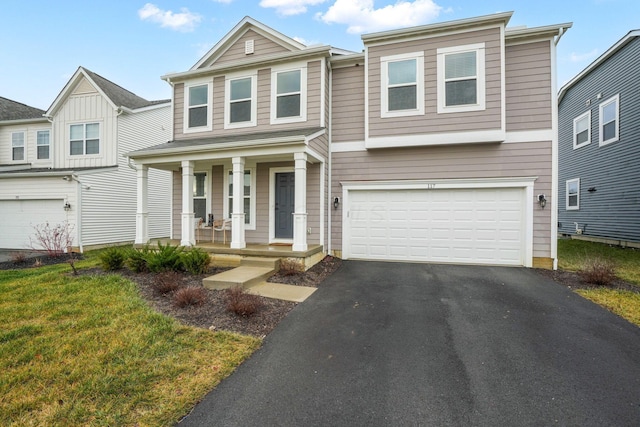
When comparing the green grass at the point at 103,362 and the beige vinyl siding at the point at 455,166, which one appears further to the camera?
the beige vinyl siding at the point at 455,166

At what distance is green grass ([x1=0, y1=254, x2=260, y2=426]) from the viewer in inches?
89.7

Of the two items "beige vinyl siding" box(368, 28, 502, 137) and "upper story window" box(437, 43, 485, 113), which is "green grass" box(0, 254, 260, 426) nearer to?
"beige vinyl siding" box(368, 28, 502, 137)

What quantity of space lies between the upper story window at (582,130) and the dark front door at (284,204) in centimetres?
1367

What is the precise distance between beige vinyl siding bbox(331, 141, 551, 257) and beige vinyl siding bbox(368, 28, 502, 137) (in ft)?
1.86

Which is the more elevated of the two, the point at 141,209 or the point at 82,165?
the point at 82,165

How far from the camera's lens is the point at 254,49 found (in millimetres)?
9148

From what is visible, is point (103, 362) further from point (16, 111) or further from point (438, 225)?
point (16, 111)

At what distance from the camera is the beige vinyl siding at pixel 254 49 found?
8.98m

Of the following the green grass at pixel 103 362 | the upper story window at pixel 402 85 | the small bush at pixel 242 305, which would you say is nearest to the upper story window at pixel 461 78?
the upper story window at pixel 402 85

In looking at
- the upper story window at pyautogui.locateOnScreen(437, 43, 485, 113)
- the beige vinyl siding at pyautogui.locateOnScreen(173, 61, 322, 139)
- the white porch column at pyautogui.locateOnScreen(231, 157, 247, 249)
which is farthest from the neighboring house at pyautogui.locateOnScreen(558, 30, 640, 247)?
the white porch column at pyautogui.locateOnScreen(231, 157, 247, 249)

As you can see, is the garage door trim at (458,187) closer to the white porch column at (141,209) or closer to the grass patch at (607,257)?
the grass patch at (607,257)

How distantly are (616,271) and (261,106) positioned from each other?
10.5 m

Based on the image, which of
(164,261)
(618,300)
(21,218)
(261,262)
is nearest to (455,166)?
(618,300)

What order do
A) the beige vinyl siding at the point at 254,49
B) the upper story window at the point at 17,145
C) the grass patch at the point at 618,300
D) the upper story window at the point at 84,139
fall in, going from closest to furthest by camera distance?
the grass patch at the point at 618,300 → the beige vinyl siding at the point at 254,49 → the upper story window at the point at 84,139 → the upper story window at the point at 17,145
